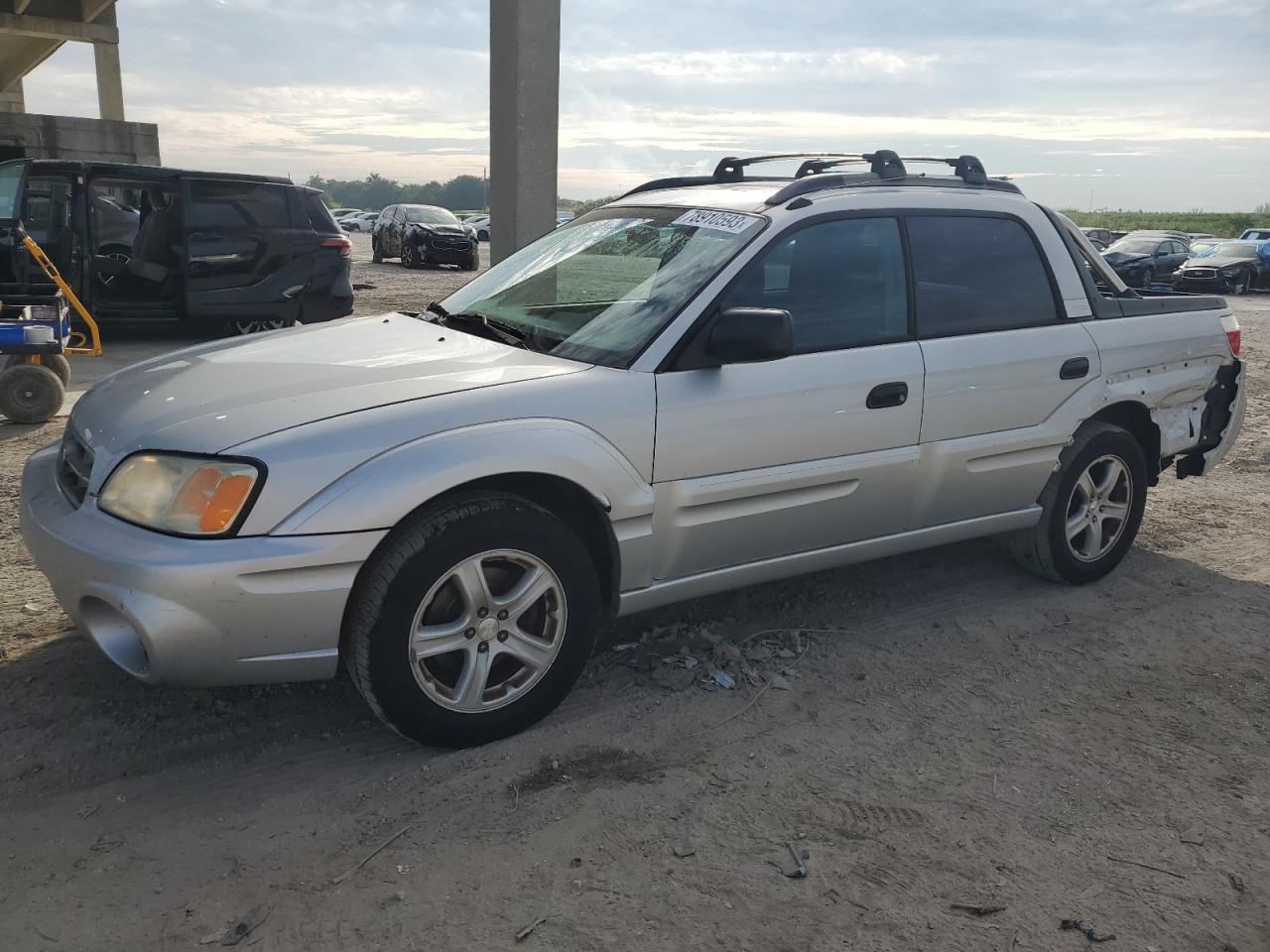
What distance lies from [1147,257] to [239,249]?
23.1m

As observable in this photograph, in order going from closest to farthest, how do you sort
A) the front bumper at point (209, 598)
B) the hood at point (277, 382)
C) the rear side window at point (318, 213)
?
the front bumper at point (209, 598) → the hood at point (277, 382) → the rear side window at point (318, 213)

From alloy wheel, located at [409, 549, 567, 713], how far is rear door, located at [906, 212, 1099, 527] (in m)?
1.65

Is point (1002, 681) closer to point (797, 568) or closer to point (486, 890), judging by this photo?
point (797, 568)

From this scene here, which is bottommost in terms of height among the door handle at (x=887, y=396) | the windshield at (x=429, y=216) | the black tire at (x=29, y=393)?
the black tire at (x=29, y=393)

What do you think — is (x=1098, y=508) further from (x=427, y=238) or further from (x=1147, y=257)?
(x=1147, y=257)

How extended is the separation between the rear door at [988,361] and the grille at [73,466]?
2878 millimetres

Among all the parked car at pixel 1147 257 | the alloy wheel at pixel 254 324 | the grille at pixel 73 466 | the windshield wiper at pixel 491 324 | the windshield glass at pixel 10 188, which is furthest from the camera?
the parked car at pixel 1147 257

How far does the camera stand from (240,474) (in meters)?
2.79

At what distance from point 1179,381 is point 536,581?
3382mm

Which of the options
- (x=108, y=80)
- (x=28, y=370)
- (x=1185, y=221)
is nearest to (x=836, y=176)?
(x=28, y=370)

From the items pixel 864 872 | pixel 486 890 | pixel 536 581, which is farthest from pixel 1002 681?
pixel 486 890

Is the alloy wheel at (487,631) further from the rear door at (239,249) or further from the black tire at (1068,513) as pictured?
the rear door at (239,249)

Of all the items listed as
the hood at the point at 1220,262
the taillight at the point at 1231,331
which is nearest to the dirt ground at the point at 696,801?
the taillight at the point at 1231,331

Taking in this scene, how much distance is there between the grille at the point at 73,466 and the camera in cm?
317
